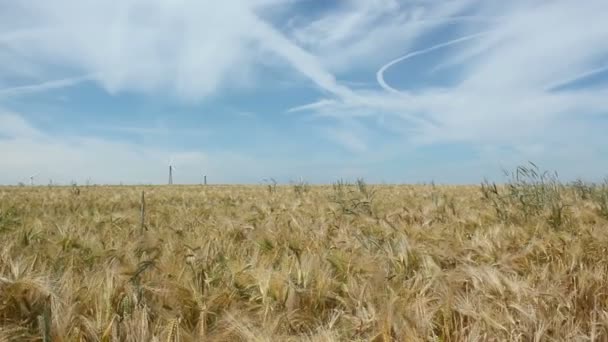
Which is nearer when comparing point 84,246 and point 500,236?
point 84,246

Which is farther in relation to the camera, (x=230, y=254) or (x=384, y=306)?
(x=230, y=254)

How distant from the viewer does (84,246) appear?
4074 millimetres

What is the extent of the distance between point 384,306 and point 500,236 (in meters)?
2.73

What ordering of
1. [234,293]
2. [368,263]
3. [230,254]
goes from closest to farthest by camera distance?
[234,293] < [368,263] < [230,254]

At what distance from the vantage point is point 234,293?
2.88 m

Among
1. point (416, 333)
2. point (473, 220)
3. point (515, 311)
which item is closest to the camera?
point (416, 333)

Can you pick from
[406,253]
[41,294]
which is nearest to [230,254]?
[406,253]

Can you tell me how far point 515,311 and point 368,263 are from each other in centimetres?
121

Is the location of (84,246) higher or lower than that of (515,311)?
higher

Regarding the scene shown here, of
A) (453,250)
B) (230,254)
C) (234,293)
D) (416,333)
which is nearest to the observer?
(416,333)

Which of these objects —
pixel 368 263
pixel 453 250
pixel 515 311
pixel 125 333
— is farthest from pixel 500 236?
pixel 125 333

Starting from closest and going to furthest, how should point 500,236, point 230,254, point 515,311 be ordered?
point 515,311
point 230,254
point 500,236

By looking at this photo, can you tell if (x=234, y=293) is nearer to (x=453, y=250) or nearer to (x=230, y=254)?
(x=230, y=254)

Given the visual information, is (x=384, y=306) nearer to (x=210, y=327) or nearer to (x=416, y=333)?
(x=416, y=333)
